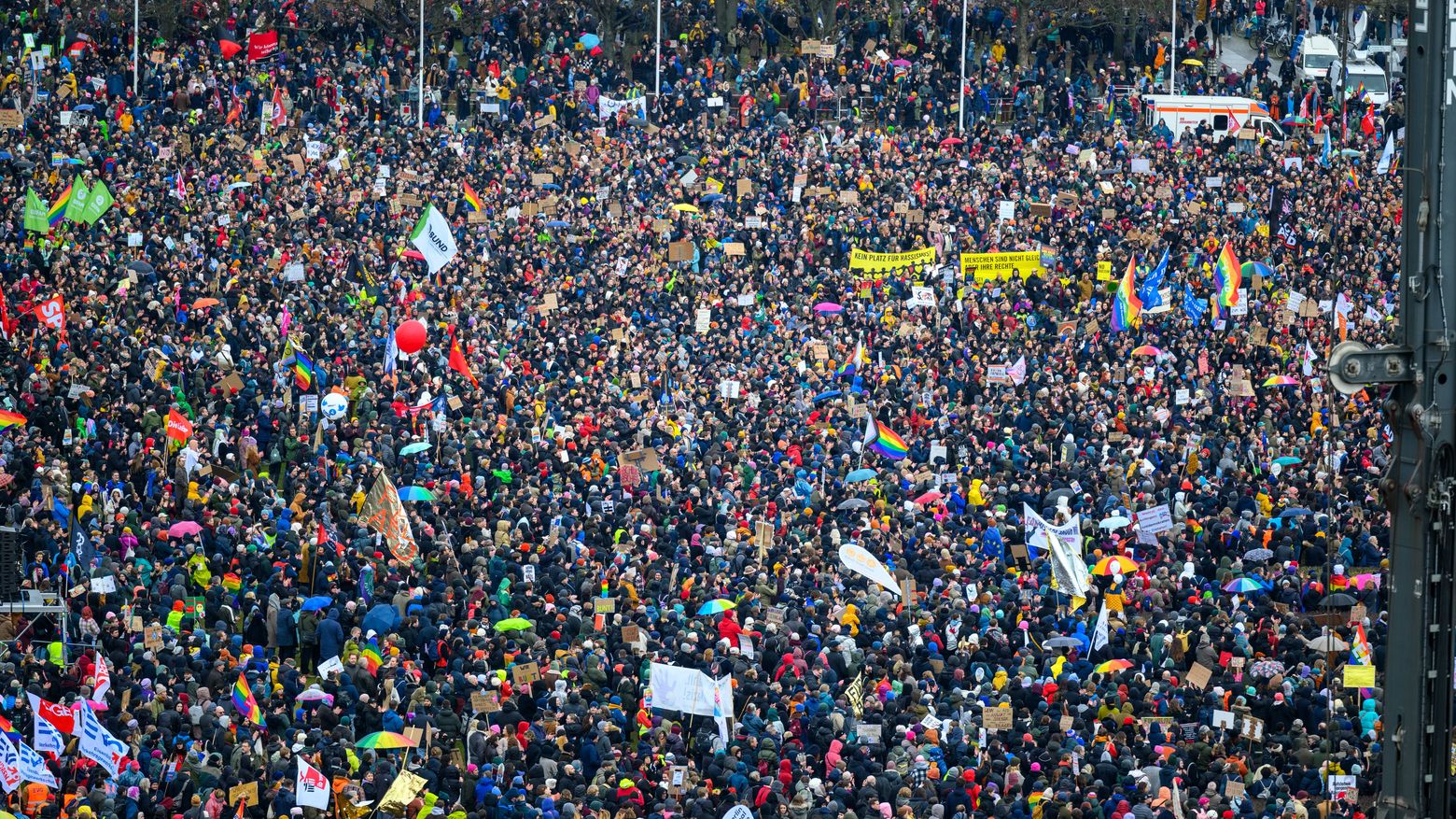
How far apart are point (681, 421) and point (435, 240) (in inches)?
185

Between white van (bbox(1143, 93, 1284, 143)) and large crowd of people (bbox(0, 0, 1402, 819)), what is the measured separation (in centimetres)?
54

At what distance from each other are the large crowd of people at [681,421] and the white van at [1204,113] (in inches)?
21.1

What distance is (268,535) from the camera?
2319 cm

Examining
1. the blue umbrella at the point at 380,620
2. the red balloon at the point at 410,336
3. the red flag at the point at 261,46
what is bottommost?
the blue umbrella at the point at 380,620

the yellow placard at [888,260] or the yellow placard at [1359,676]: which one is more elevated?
the yellow placard at [888,260]

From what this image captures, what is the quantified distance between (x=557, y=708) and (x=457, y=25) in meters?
27.2

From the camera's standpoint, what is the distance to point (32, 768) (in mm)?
16828

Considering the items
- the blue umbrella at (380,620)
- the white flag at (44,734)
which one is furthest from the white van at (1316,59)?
the white flag at (44,734)

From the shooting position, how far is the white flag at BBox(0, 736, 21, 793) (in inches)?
659

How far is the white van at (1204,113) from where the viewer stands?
41.0m

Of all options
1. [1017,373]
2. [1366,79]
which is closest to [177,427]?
[1017,373]

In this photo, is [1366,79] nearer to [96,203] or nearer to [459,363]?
[459,363]

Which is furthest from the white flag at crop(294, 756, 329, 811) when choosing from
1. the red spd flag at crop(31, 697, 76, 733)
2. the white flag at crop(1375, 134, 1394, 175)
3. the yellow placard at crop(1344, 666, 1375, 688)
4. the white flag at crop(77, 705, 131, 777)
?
the white flag at crop(1375, 134, 1394, 175)

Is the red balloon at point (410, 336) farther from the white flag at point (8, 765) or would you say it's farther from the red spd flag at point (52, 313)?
the white flag at point (8, 765)
